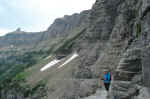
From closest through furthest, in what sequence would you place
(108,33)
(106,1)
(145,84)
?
(145,84), (108,33), (106,1)

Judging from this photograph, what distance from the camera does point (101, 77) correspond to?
22.3m

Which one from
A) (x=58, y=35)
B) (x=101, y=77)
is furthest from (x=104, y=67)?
(x=58, y=35)

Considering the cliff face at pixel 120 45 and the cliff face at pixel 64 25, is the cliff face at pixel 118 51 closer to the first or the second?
the cliff face at pixel 120 45

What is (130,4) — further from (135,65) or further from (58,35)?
(58,35)

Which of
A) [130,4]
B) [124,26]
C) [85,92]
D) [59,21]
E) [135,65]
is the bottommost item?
[85,92]

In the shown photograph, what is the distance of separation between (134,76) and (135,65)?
2.11ft

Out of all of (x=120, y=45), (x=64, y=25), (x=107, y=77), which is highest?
(x=64, y=25)

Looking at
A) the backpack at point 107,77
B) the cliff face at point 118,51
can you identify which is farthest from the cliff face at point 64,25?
the backpack at point 107,77

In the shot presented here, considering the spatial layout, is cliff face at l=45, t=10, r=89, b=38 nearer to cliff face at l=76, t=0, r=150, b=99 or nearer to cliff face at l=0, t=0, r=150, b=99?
cliff face at l=0, t=0, r=150, b=99

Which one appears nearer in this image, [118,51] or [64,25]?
[118,51]

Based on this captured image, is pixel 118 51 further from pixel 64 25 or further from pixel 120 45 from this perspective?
pixel 64 25

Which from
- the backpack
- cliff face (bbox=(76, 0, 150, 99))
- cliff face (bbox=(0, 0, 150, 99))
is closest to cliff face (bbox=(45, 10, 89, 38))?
cliff face (bbox=(0, 0, 150, 99))

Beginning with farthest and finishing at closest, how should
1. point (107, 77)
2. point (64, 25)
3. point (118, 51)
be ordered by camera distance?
1. point (64, 25)
2. point (118, 51)
3. point (107, 77)

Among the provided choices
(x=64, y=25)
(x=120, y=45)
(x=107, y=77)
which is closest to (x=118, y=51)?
(x=120, y=45)
